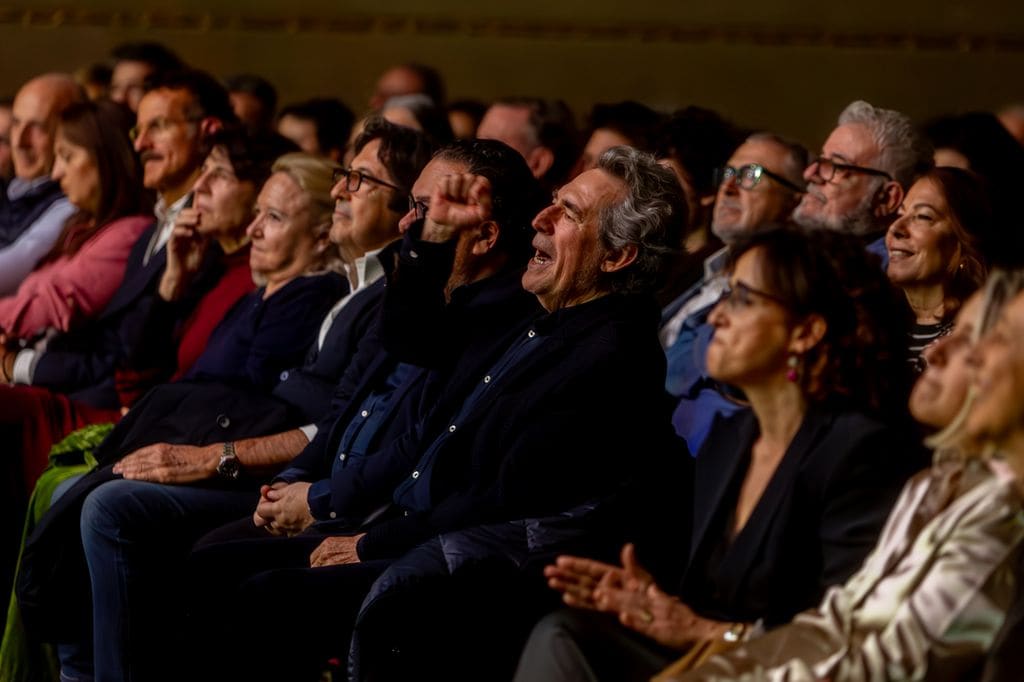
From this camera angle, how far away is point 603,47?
26.5ft

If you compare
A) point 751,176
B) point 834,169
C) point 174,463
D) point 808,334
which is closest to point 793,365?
point 808,334

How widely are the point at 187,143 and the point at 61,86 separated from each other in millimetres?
1122

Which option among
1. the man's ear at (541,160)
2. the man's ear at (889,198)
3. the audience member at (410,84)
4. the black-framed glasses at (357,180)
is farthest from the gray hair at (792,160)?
the audience member at (410,84)

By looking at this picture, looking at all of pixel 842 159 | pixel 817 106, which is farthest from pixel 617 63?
pixel 842 159

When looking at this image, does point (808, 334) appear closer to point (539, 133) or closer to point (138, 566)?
point (138, 566)

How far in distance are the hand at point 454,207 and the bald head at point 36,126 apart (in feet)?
9.35

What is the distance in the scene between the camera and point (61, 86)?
6324mm

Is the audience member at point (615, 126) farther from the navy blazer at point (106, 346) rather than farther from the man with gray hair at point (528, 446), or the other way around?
the man with gray hair at point (528, 446)

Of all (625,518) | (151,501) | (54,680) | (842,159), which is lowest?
(54,680)

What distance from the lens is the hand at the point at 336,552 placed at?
143 inches

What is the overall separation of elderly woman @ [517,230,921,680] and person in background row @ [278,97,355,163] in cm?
373

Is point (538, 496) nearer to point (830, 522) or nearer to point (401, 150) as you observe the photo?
point (830, 522)

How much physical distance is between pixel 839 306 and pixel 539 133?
122 inches

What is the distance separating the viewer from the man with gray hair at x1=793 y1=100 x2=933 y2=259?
441cm
